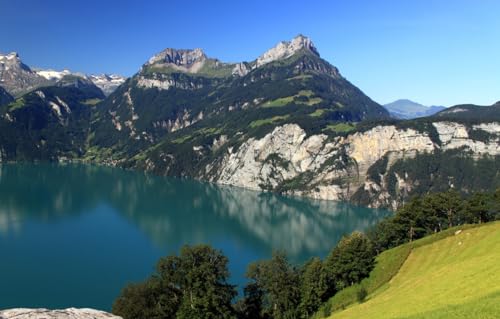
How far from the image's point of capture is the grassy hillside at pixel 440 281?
29.3 m

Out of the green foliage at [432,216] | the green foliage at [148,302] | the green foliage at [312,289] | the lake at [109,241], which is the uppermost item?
the green foliage at [432,216]

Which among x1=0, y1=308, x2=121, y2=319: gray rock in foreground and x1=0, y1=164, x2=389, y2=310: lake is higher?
x1=0, y1=308, x2=121, y2=319: gray rock in foreground

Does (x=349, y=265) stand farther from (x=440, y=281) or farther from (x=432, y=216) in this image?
(x=432, y=216)

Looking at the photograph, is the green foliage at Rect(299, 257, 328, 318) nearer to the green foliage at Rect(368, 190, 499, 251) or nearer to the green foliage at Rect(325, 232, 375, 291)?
the green foliage at Rect(325, 232, 375, 291)

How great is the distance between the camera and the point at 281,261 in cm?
6506

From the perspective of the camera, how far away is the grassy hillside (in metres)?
29.3

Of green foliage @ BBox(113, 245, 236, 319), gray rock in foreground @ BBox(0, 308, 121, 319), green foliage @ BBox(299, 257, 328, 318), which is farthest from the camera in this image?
green foliage @ BBox(299, 257, 328, 318)

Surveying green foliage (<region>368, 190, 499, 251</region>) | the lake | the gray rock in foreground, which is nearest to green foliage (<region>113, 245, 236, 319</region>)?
the lake

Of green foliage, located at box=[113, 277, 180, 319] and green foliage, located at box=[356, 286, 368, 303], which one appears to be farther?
green foliage, located at box=[356, 286, 368, 303]

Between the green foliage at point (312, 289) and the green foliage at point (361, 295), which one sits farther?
the green foliage at point (312, 289)

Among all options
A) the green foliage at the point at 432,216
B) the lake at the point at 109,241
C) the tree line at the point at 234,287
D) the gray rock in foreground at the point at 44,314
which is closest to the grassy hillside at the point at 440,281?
the tree line at the point at 234,287

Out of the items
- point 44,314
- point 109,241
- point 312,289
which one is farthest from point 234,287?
point 109,241

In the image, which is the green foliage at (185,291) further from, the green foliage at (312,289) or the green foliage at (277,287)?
the green foliage at (312,289)

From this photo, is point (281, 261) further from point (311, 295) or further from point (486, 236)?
point (486, 236)
